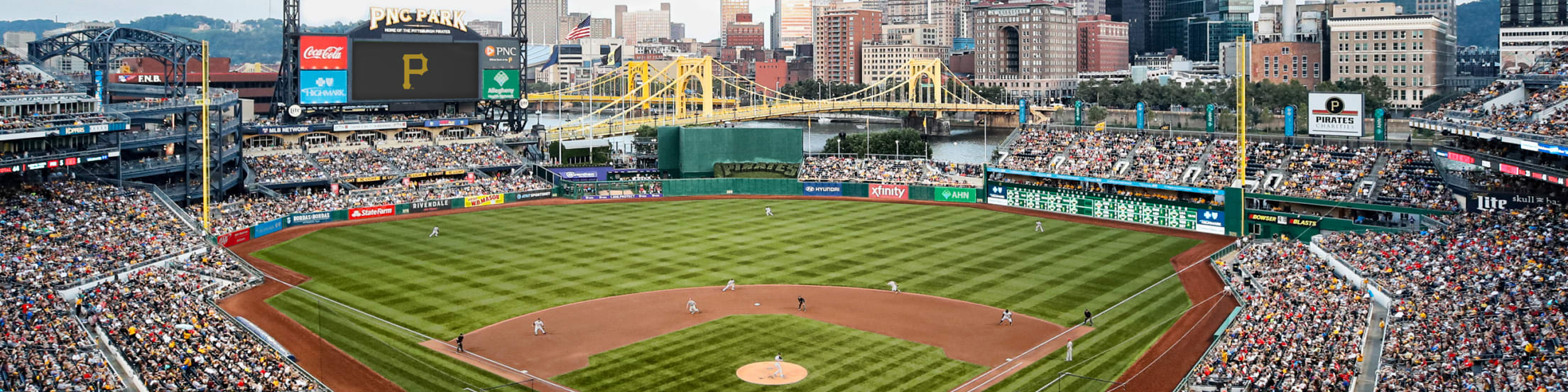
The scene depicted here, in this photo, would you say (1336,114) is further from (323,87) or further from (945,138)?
(945,138)

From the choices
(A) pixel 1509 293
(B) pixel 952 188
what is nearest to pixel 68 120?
(B) pixel 952 188

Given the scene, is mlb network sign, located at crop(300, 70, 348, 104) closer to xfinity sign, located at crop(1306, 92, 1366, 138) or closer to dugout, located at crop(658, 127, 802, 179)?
dugout, located at crop(658, 127, 802, 179)

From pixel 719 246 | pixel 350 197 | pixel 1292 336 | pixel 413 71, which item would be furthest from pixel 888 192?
pixel 1292 336

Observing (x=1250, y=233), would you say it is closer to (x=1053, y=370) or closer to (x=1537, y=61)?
(x=1537, y=61)

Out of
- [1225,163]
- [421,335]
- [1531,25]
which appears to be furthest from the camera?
[1531,25]

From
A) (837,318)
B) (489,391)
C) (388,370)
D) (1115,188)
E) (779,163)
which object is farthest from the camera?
(779,163)
